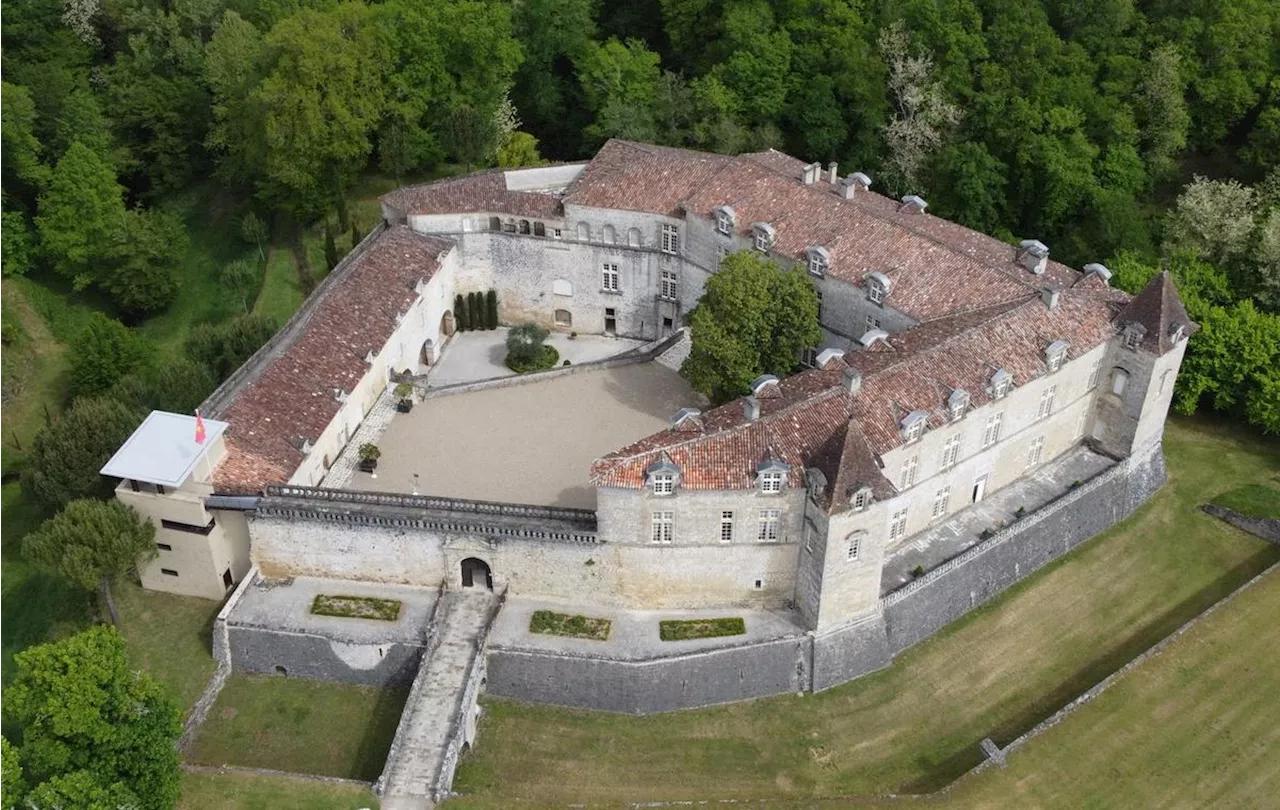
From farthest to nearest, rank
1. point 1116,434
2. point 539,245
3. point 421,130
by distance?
point 421,130
point 539,245
point 1116,434

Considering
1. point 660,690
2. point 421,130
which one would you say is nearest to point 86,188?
Answer: point 421,130

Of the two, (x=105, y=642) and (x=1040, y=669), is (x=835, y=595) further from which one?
(x=105, y=642)

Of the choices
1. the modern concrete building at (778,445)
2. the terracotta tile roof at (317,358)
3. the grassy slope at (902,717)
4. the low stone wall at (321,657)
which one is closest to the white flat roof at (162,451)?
the modern concrete building at (778,445)

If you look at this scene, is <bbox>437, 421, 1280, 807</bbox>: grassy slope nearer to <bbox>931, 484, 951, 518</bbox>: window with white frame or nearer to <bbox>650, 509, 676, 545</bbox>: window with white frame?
<bbox>931, 484, 951, 518</bbox>: window with white frame

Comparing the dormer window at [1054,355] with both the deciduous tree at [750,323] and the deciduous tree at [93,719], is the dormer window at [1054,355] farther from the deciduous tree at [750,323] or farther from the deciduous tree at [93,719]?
the deciduous tree at [93,719]

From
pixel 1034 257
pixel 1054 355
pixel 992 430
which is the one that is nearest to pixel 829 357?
pixel 992 430
